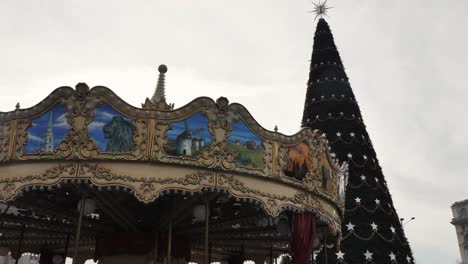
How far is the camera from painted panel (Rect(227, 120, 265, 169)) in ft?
32.1

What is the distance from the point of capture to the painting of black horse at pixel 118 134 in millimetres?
9188

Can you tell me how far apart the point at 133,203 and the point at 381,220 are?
28.3 feet

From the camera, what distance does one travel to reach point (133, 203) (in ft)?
38.4

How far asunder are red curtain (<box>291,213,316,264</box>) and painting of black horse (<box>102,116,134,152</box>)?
4386mm

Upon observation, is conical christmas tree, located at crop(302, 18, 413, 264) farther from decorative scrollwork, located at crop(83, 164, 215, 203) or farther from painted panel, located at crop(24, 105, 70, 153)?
painted panel, located at crop(24, 105, 70, 153)

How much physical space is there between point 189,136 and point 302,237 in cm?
372

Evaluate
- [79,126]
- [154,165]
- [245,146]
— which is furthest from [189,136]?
[79,126]

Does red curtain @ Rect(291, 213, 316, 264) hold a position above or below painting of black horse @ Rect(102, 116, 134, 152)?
below

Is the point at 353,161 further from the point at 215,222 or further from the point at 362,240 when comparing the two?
the point at 215,222

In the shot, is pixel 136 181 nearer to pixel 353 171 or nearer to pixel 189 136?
pixel 189 136

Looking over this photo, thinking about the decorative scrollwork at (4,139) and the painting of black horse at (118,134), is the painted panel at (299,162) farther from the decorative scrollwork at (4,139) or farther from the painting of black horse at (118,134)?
the decorative scrollwork at (4,139)

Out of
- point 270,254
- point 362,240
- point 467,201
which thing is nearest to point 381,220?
point 362,240

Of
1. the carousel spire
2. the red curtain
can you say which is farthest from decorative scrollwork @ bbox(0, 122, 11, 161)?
the red curtain

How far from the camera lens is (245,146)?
9.92 metres
